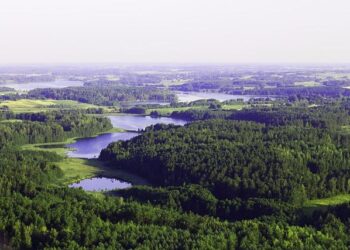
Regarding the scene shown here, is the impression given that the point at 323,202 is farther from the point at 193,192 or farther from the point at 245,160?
the point at 193,192

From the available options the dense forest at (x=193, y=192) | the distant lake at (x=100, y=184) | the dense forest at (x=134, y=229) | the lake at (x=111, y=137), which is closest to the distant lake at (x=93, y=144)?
the lake at (x=111, y=137)

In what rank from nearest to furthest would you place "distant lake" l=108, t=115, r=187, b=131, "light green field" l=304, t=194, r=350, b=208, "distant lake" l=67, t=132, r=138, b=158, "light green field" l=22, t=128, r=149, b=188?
"light green field" l=304, t=194, r=350, b=208 < "light green field" l=22, t=128, r=149, b=188 < "distant lake" l=67, t=132, r=138, b=158 < "distant lake" l=108, t=115, r=187, b=131

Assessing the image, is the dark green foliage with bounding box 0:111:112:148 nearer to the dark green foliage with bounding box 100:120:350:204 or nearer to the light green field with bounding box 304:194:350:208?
the dark green foliage with bounding box 100:120:350:204

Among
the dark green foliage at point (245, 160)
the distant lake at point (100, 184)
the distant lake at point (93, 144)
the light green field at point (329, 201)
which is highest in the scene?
the dark green foliage at point (245, 160)

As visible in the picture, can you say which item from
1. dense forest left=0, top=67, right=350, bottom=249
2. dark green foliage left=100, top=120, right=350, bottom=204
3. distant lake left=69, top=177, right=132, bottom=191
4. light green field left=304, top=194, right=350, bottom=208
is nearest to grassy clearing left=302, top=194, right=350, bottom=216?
light green field left=304, top=194, right=350, bottom=208

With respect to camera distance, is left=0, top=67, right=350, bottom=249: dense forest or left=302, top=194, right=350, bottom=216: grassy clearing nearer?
left=0, top=67, right=350, bottom=249: dense forest

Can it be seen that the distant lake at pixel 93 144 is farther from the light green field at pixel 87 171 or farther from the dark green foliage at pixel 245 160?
the dark green foliage at pixel 245 160

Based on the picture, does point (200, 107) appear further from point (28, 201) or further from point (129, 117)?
point (28, 201)

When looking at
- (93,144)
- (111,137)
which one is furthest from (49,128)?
(111,137)
